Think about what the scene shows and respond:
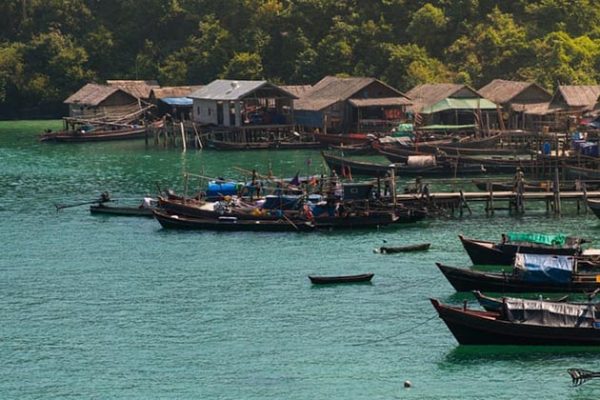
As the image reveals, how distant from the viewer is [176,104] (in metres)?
109

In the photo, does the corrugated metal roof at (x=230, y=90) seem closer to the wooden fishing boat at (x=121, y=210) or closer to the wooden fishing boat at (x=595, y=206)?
the wooden fishing boat at (x=121, y=210)

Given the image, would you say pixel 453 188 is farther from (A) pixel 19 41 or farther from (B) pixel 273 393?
(A) pixel 19 41

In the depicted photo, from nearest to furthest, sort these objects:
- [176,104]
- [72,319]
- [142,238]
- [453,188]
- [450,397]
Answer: [450,397], [72,319], [142,238], [453,188], [176,104]

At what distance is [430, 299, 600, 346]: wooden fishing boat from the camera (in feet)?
136

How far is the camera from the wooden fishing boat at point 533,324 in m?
41.5

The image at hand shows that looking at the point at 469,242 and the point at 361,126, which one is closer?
the point at 469,242

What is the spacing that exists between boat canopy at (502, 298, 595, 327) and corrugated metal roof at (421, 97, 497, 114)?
173 ft

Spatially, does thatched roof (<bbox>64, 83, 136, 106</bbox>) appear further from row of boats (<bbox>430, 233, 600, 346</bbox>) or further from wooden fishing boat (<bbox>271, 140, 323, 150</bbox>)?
row of boats (<bbox>430, 233, 600, 346</bbox>)

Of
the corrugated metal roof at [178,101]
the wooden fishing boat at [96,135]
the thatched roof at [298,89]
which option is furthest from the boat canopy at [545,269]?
the corrugated metal roof at [178,101]

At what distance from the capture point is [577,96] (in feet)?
303

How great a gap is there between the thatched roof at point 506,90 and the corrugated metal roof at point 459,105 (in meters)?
1.44

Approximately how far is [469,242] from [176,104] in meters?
59.1

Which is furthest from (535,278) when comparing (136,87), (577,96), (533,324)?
(136,87)

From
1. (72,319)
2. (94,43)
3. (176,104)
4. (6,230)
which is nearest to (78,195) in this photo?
(6,230)
